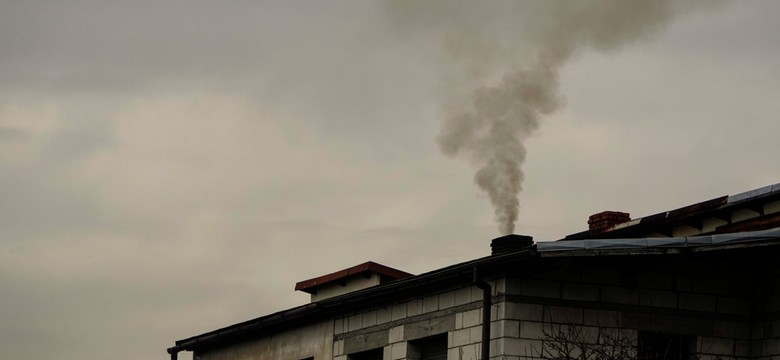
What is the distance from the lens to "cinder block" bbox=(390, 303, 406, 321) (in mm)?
24766

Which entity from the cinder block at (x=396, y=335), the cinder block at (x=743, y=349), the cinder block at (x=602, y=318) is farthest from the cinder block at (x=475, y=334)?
the cinder block at (x=743, y=349)

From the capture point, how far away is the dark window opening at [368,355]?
25594 millimetres

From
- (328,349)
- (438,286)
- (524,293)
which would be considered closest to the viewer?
(524,293)

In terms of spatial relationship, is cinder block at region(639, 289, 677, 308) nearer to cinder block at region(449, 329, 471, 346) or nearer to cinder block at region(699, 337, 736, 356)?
cinder block at region(699, 337, 736, 356)

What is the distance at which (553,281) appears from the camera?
22.2 metres

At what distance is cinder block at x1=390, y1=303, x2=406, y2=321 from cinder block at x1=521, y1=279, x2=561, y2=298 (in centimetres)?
312

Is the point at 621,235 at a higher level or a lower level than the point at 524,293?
higher

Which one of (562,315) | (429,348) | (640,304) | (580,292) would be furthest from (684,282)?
(429,348)

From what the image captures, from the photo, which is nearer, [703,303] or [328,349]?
[703,303]

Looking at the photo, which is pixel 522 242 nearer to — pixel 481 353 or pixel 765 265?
pixel 481 353

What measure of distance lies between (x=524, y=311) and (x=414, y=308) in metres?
2.79

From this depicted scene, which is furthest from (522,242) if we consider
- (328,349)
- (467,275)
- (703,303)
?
(328,349)

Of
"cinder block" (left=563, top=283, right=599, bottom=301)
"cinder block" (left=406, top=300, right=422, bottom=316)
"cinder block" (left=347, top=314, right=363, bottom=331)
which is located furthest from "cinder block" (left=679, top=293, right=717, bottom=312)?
"cinder block" (left=347, top=314, right=363, bottom=331)

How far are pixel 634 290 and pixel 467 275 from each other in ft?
7.94
